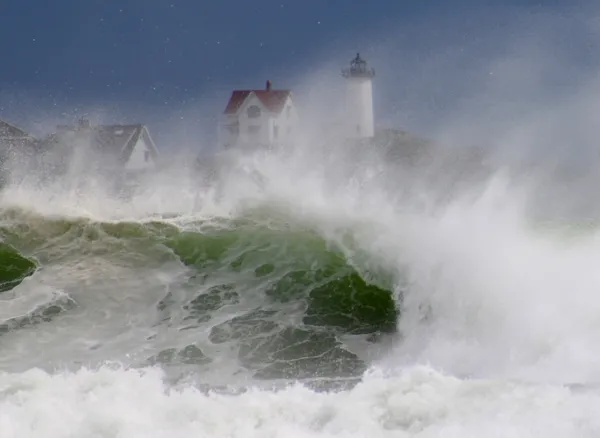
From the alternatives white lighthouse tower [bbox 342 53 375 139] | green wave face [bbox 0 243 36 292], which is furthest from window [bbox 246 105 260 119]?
green wave face [bbox 0 243 36 292]

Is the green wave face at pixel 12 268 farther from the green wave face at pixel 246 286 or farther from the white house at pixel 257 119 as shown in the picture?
the white house at pixel 257 119

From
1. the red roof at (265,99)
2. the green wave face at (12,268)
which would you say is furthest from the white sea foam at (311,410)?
the red roof at (265,99)

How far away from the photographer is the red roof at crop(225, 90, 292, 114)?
45000 mm

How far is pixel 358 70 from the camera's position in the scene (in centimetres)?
4641

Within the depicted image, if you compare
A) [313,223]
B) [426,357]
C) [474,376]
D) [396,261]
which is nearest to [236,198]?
[313,223]

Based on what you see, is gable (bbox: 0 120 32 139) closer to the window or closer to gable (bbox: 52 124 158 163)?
gable (bbox: 52 124 158 163)

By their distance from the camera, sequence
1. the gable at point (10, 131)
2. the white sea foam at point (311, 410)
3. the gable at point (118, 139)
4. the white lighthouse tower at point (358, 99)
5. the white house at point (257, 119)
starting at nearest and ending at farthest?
the white sea foam at point (311, 410) < the gable at point (10, 131) < the gable at point (118, 139) < the white house at point (257, 119) < the white lighthouse tower at point (358, 99)

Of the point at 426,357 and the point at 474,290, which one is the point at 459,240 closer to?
the point at 474,290

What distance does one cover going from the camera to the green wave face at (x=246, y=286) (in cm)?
859

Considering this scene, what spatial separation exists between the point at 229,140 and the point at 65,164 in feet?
85.3

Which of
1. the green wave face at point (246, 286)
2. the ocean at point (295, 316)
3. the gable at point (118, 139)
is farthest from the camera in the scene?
the gable at point (118, 139)

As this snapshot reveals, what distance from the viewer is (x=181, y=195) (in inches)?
649

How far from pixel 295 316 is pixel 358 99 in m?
38.2

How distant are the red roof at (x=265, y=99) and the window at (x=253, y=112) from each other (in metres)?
0.54
